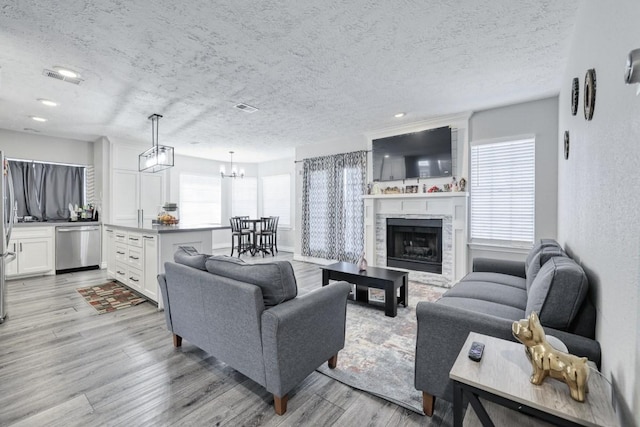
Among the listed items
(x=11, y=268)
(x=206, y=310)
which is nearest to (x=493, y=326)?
(x=206, y=310)

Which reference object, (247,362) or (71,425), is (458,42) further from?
(71,425)

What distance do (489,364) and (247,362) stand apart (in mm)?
1370

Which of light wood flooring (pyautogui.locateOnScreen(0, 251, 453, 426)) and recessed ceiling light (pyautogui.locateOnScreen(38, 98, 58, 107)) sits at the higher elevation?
recessed ceiling light (pyautogui.locateOnScreen(38, 98, 58, 107))

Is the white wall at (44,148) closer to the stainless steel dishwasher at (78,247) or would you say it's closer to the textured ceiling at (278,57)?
the textured ceiling at (278,57)

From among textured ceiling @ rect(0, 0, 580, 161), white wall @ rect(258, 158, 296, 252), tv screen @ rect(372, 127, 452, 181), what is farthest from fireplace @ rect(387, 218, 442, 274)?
white wall @ rect(258, 158, 296, 252)

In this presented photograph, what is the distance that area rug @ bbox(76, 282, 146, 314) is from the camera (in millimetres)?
3562

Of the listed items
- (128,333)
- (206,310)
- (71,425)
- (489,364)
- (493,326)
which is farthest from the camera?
(128,333)

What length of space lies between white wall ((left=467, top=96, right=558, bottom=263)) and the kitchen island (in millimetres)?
4212

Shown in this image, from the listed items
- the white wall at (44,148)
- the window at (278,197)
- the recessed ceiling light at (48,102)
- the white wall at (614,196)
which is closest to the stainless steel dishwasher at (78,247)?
the white wall at (44,148)

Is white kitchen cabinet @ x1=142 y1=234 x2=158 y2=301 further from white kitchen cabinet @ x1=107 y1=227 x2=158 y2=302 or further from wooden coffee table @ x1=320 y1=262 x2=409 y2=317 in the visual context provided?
wooden coffee table @ x1=320 y1=262 x2=409 y2=317

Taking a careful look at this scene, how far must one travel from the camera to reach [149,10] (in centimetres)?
208

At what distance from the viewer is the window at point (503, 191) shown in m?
3.93

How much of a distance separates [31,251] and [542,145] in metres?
8.13

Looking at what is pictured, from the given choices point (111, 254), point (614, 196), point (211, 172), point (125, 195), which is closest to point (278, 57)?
point (614, 196)
